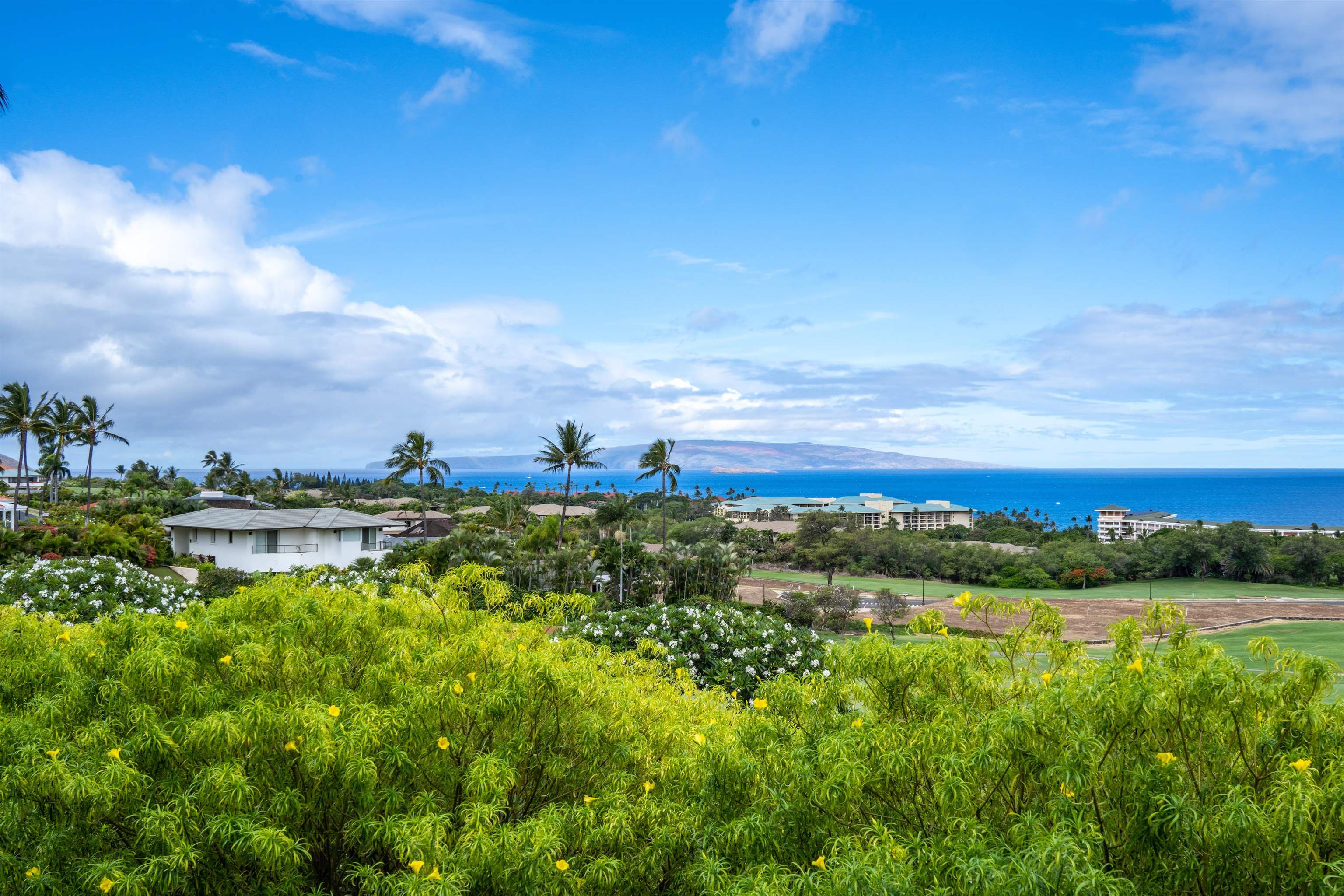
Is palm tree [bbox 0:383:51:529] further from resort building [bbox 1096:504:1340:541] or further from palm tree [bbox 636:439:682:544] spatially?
resort building [bbox 1096:504:1340:541]

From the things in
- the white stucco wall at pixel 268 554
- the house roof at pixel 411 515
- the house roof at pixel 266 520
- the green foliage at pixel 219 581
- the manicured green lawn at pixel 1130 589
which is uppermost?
the house roof at pixel 266 520

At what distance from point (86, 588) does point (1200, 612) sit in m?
52.5

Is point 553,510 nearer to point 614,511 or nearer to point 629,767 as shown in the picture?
point 614,511

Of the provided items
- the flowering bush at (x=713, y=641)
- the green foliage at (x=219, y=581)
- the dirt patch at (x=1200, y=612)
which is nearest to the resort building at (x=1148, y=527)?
the dirt patch at (x=1200, y=612)

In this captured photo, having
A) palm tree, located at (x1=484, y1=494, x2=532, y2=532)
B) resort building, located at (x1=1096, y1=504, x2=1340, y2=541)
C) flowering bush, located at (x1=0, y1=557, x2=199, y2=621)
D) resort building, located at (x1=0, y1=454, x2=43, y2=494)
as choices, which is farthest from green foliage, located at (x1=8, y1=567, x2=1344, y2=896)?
resort building, located at (x1=0, y1=454, x2=43, y2=494)

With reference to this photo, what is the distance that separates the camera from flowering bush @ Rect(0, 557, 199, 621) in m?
18.0

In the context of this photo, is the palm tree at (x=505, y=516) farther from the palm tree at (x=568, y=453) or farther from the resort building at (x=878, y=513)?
the resort building at (x=878, y=513)

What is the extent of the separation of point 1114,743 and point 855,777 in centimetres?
151

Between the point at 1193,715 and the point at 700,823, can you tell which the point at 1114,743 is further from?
the point at 700,823

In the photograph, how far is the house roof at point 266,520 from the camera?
1570 inches

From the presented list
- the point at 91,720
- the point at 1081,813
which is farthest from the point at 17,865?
the point at 1081,813

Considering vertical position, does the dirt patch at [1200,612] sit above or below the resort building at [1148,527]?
below

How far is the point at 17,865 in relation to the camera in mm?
5270

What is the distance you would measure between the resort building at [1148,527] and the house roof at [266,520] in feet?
215
